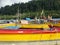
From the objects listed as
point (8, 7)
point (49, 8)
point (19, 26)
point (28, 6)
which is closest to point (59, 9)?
point (49, 8)

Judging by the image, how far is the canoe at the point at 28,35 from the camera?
1520 cm

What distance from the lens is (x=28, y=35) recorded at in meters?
15.6

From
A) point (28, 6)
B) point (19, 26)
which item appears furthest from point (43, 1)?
point (19, 26)

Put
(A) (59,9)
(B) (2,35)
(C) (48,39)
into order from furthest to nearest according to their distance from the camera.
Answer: (A) (59,9), (C) (48,39), (B) (2,35)

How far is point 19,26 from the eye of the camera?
17094mm

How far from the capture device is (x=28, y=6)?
4897 centimetres

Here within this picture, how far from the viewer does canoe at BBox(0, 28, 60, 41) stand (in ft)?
49.9

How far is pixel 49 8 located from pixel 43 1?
17.0 ft

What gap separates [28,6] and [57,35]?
32728mm

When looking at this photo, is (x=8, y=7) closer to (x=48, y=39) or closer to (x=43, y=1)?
(x=43, y=1)

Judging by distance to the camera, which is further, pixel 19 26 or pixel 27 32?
pixel 19 26

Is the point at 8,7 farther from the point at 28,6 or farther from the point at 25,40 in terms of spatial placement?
the point at 25,40

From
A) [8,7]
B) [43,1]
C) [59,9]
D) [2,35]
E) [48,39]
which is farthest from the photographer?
[43,1]

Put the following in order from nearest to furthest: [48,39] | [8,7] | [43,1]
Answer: [48,39] → [8,7] → [43,1]
